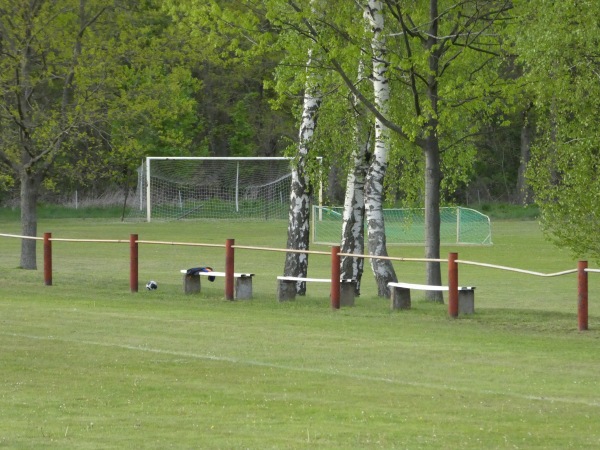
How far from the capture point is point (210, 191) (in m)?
66.2

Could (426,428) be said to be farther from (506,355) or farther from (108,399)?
(506,355)

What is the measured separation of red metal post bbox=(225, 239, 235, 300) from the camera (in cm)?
2236

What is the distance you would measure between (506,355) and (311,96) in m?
10.4

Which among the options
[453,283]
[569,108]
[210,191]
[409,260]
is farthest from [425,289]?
[210,191]

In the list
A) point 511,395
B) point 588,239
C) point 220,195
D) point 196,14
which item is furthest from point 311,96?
point 220,195

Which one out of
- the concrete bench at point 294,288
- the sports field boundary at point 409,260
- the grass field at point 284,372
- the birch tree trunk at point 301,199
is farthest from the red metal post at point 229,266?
the birch tree trunk at point 301,199

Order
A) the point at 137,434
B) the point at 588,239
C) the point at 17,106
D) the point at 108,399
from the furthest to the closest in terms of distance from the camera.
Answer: the point at 17,106
the point at 588,239
the point at 108,399
the point at 137,434

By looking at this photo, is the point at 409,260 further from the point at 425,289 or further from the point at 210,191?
the point at 210,191

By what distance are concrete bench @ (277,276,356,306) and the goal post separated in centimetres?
4010

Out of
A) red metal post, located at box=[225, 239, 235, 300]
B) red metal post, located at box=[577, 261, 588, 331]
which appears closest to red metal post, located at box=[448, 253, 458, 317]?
red metal post, located at box=[577, 261, 588, 331]

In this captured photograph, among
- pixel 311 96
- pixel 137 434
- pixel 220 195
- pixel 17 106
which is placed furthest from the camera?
pixel 220 195

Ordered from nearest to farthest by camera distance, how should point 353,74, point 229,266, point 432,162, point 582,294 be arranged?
point 582,294, point 432,162, point 229,266, point 353,74

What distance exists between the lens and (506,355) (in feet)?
50.5

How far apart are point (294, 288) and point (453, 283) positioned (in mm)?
4407
